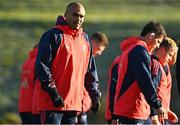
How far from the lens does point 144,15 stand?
32.4m

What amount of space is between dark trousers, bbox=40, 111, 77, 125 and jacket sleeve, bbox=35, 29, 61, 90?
1.15 feet

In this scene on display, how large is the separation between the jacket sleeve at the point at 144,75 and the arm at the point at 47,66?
908 mm

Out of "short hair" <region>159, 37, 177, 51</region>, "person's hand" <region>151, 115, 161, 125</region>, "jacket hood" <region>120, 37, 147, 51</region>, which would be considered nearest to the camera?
"jacket hood" <region>120, 37, 147, 51</region>

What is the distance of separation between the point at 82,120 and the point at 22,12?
57.9 feet

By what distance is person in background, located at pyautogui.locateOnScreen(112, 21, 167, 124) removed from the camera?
11320 millimetres

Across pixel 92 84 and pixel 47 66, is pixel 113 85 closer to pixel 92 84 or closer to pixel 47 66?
pixel 92 84

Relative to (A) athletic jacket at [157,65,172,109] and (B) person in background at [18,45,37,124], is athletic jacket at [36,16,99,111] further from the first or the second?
(B) person in background at [18,45,37,124]

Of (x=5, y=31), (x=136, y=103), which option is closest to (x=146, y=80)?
(x=136, y=103)

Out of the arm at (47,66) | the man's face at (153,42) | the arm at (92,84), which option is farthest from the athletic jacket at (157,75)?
the arm at (47,66)

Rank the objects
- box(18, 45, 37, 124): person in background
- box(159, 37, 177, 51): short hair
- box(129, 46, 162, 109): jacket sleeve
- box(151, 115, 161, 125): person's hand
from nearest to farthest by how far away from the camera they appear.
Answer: box(129, 46, 162, 109): jacket sleeve < box(151, 115, 161, 125): person's hand < box(159, 37, 177, 51): short hair < box(18, 45, 37, 124): person in background

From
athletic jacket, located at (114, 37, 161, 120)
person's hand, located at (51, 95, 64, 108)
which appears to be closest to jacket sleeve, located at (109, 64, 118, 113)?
athletic jacket, located at (114, 37, 161, 120)

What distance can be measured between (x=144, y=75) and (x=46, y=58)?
1128 mm

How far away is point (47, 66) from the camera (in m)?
11.3

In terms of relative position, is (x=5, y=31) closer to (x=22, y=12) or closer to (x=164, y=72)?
(x=22, y=12)
